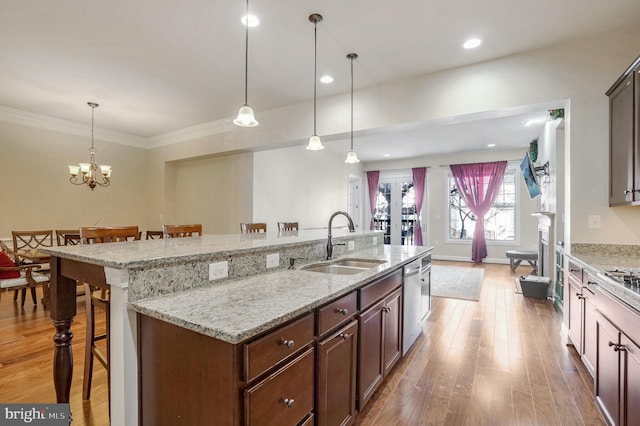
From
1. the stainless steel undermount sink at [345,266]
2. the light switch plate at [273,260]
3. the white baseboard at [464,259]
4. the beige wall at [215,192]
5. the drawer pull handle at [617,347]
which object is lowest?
the white baseboard at [464,259]

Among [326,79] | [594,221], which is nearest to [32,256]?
[326,79]

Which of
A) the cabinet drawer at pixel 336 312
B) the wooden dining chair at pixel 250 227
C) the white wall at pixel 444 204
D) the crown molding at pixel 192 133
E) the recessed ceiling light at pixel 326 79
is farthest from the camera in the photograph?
the white wall at pixel 444 204

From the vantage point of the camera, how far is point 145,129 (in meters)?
5.93

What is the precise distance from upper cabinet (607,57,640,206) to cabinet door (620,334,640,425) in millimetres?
1253

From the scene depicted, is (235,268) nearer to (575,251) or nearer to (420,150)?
(575,251)

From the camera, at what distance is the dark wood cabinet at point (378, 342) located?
6.01ft

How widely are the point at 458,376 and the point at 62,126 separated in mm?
6916

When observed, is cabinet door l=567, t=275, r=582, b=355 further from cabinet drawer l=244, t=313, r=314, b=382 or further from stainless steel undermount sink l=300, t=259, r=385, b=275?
cabinet drawer l=244, t=313, r=314, b=382

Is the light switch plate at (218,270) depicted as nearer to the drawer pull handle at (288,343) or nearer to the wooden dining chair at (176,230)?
the drawer pull handle at (288,343)

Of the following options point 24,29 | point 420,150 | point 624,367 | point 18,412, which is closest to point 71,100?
point 24,29

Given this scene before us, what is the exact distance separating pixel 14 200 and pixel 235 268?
17.8 ft

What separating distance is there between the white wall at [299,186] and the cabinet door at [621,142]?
453 cm

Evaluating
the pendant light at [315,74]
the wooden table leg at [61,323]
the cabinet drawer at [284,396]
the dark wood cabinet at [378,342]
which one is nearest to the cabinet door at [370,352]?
the dark wood cabinet at [378,342]

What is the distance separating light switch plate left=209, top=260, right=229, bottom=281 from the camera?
5.23 ft
